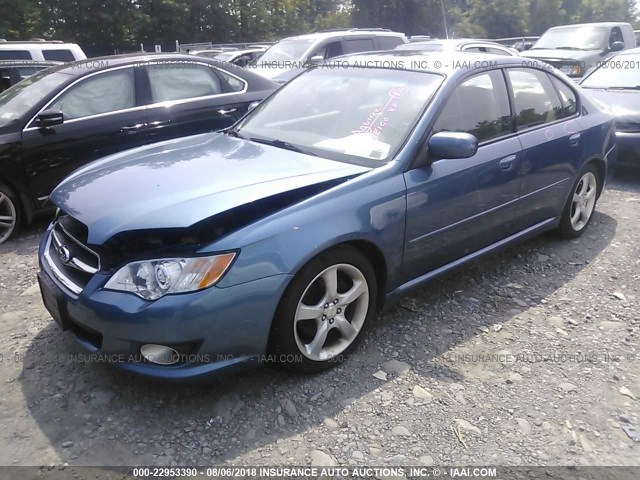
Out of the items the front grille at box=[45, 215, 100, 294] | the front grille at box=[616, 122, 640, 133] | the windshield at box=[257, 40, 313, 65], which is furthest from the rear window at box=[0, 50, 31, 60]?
the front grille at box=[616, 122, 640, 133]

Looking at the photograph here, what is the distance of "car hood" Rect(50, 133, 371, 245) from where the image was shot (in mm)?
2682

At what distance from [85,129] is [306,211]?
11.1 feet

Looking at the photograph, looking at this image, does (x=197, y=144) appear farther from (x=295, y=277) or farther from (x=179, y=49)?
(x=179, y=49)

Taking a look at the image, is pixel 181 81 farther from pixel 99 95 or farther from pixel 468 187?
pixel 468 187

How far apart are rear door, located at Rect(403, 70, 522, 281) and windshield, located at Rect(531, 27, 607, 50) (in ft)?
32.7

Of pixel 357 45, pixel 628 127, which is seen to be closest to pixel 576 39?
pixel 357 45

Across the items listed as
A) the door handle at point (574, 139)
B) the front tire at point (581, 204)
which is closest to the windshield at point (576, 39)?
the front tire at point (581, 204)

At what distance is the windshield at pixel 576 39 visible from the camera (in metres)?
12.4

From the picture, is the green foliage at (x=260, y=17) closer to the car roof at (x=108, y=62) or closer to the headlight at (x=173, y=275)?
the car roof at (x=108, y=62)

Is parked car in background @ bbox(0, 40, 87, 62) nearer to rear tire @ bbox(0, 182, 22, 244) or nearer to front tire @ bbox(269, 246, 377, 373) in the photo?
rear tire @ bbox(0, 182, 22, 244)

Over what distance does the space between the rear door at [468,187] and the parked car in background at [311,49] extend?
630cm

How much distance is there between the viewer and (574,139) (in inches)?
176

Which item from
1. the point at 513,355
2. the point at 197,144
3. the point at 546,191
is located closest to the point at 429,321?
the point at 513,355

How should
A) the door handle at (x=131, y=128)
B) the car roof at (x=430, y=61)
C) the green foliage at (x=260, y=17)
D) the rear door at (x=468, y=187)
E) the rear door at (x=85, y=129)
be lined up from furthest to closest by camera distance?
the green foliage at (x=260, y=17) < the door handle at (x=131, y=128) < the rear door at (x=85, y=129) < the car roof at (x=430, y=61) < the rear door at (x=468, y=187)
